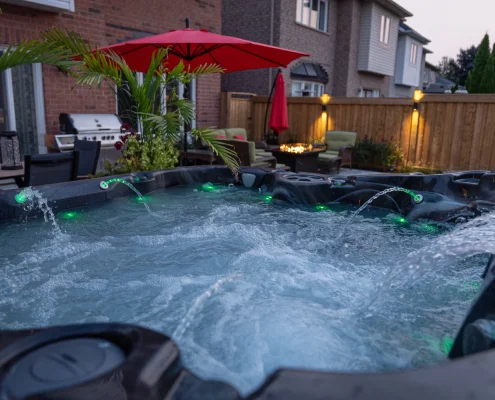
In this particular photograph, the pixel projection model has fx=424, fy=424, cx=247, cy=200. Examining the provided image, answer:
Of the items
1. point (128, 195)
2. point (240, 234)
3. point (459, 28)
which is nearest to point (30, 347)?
point (240, 234)

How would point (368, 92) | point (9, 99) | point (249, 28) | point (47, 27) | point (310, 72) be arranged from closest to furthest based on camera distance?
point (9, 99)
point (47, 27)
point (249, 28)
point (310, 72)
point (368, 92)

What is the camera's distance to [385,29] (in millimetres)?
16672

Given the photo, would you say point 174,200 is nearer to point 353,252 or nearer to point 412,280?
point 353,252

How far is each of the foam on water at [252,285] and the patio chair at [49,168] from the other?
19.0 inches

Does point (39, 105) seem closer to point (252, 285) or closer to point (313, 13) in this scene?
point (252, 285)

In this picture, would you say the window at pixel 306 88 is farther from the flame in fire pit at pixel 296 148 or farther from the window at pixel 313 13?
the flame in fire pit at pixel 296 148

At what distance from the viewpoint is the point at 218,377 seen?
1.92m

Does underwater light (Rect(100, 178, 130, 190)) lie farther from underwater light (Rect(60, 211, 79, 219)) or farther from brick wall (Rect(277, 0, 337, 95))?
brick wall (Rect(277, 0, 337, 95))

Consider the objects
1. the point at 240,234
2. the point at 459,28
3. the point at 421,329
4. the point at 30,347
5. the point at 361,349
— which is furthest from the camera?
the point at 459,28

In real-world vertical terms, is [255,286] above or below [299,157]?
below

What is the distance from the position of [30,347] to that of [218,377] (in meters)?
0.81

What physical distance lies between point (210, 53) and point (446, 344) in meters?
5.73

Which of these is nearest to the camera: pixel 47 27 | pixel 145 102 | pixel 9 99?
pixel 145 102

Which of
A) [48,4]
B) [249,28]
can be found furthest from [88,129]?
[249,28]
